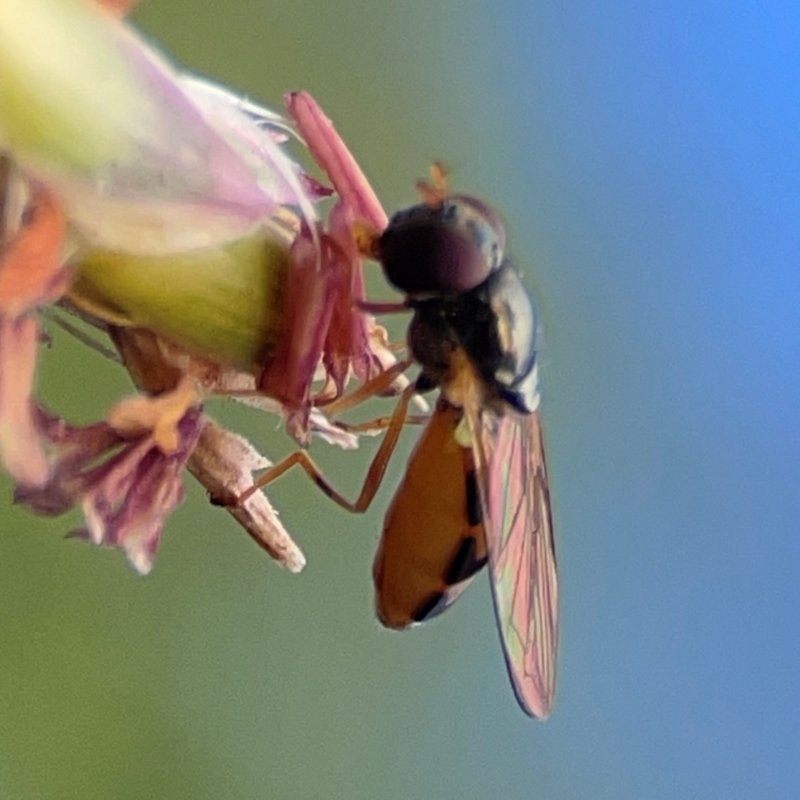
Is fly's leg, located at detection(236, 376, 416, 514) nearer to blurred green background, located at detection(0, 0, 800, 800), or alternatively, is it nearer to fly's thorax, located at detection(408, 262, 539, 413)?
fly's thorax, located at detection(408, 262, 539, 413)

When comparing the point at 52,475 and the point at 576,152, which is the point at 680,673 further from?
the point at 52,475

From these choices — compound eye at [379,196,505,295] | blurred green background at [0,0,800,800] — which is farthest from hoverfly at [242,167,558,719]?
blurred green background at [0,0,800,800]

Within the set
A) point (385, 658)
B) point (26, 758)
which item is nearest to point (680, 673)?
point (385, 658)

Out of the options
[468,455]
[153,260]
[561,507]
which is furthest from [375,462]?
[561,507]

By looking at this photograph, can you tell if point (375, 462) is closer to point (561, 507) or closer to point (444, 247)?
point (444, 247)

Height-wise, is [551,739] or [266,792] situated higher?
[551,739]

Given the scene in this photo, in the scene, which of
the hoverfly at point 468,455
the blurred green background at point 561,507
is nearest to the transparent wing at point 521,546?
the hoverfly at point 468,455
